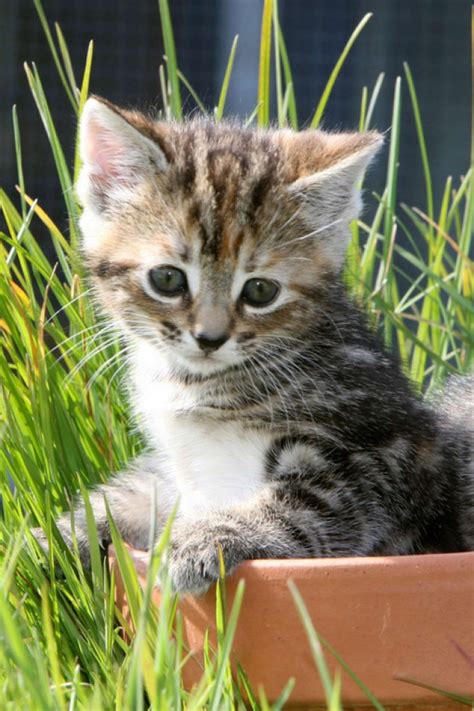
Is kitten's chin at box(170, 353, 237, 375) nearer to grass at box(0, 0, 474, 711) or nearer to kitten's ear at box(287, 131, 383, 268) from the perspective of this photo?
grass at box(0, 0, 474, 711)

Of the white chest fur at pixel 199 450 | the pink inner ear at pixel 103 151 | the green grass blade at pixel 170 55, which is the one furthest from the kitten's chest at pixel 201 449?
the green grass blade at pixel 170 55

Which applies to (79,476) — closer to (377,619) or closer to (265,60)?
(377,619)

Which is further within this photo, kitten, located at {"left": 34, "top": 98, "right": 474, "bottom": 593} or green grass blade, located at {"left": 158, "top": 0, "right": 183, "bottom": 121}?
green grass blade, located at {"left": 158, "top": 0, "right": 183, "bottom": 121}

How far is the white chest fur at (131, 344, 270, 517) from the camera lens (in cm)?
180

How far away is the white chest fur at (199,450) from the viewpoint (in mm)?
1798

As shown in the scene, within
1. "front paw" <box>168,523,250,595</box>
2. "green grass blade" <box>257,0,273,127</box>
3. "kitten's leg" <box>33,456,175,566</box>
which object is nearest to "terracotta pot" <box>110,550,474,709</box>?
"front paw" <box>168,523,250,595</box>

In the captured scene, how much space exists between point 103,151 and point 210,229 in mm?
277

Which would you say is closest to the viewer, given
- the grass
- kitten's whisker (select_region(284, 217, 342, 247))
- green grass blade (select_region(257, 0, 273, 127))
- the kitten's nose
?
the grass

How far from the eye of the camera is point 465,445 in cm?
202

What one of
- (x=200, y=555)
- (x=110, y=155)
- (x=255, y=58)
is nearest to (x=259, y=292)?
(x=110, y=155)

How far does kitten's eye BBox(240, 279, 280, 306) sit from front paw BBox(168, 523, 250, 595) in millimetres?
390

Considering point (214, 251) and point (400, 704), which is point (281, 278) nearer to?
point (214, 251)

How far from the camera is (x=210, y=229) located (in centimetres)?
179

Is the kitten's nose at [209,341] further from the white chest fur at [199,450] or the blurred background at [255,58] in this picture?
the blurred background at [255,58]
